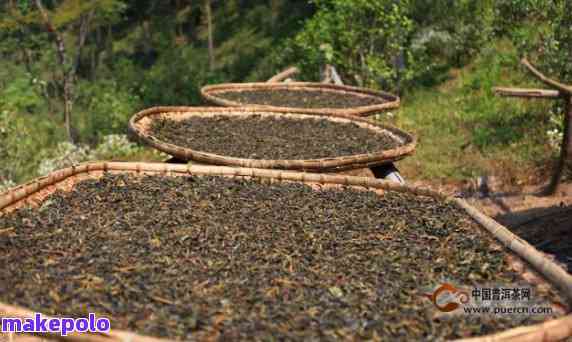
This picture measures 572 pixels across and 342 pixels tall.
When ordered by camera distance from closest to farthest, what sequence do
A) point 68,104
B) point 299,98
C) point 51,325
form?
point 51,325 < point 299,98 < point 68,104

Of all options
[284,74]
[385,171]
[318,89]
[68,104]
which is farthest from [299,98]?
[68,104]

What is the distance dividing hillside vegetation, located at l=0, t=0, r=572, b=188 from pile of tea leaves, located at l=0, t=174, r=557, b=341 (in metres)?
3.72

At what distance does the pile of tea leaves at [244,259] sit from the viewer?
1597 millimetres

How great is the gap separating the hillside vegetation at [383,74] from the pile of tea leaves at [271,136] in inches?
95.7

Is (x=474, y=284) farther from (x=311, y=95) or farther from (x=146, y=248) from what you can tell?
(x=311, y=95)

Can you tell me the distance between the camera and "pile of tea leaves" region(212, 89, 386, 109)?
15.5 feet

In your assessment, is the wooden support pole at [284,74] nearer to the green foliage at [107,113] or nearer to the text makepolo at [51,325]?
the green foliage at [107,113]

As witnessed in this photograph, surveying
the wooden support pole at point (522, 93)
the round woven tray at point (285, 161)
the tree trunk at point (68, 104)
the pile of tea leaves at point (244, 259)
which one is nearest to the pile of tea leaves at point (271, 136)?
the round woven tray at point (285, 161)

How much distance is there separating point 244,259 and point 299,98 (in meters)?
3.13

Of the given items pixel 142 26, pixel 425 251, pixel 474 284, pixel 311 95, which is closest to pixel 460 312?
pixel 474 284

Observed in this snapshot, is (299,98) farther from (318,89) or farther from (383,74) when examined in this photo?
(383,74)

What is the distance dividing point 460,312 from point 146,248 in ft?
3.21

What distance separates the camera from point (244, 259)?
1.97 meters

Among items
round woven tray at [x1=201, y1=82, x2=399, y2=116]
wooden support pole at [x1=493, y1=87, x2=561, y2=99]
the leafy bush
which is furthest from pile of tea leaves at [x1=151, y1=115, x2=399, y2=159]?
the leafy bush
